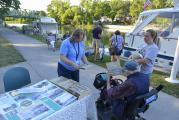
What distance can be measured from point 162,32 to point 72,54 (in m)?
7.36

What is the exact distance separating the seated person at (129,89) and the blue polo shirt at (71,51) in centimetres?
113

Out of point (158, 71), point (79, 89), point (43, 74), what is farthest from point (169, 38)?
point (79, 89)

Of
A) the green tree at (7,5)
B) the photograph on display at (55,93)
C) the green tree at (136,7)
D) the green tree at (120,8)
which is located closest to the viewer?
the photograph on display at (55,93)

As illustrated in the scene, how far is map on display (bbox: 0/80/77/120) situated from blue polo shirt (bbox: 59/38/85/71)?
1380 mm

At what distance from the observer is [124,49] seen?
38.8 ft

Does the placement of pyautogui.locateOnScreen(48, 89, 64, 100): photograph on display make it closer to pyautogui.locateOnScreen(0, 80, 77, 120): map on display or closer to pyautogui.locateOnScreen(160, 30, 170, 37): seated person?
pyautogui.locateOnScreen(0, 80, 77, 120): map on display

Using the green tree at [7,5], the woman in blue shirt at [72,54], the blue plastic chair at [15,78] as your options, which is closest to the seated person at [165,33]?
the woman in blue shirt at [72,54]

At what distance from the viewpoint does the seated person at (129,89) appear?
3.89m

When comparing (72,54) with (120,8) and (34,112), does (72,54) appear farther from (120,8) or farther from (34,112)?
(120,8)

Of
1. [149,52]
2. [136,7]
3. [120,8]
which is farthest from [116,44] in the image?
[120,8]

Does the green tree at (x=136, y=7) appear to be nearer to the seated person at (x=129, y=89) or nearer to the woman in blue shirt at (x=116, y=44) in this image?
the woman in blue shirt at (x=116, y=44)

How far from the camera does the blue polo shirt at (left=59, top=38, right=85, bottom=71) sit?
15.8 ft

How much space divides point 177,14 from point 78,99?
29.8ft

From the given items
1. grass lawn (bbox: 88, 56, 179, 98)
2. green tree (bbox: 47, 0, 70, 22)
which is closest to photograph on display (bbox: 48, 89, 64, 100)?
grass lawn (bbox: 88, 56, 179, 98)
